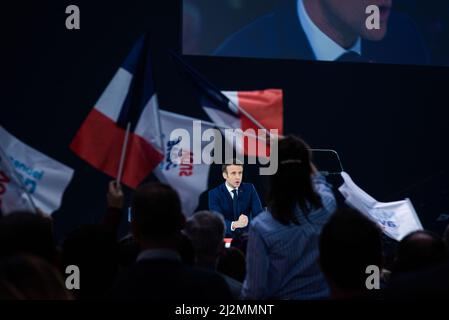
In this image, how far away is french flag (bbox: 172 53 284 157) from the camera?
4.21 meters

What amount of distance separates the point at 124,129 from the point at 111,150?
14 cm

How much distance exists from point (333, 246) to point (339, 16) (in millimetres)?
5722

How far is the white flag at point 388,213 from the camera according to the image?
4.70 metres

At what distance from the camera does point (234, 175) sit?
262 inches

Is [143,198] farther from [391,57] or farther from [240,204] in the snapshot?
[391,57]

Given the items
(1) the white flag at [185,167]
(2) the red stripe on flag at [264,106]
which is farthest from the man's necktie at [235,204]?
(1) the white flag at [185,167]

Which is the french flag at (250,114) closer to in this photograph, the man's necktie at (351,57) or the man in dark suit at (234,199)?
the man in dark suit at (234,199)

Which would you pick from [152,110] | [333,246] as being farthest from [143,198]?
[152,110]

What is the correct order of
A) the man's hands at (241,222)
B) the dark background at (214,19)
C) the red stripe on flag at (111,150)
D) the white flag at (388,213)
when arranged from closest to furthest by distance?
the red stripe on flag at (111,150) < the white flag at (388,213) < the man's hands at (241,222) < the dark background at (214,19)

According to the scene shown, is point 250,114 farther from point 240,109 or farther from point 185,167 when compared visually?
point 185,167

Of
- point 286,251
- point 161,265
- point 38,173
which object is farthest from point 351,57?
point 161,265

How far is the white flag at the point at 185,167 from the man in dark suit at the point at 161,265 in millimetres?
1367

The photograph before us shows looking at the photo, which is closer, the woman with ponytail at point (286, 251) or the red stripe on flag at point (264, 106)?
the woman with ponytail at point (286, 251)
